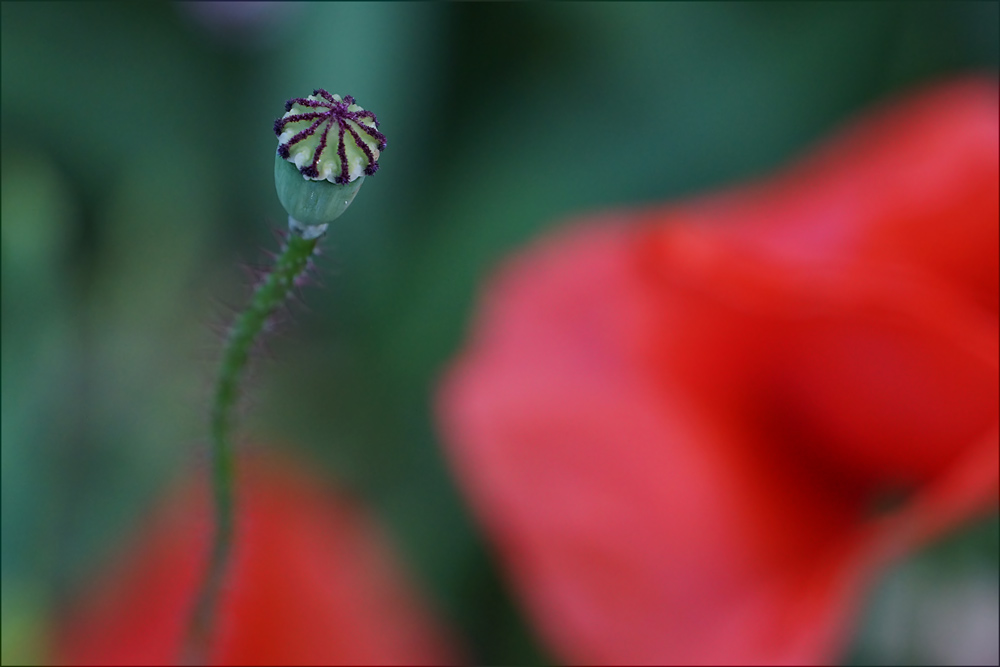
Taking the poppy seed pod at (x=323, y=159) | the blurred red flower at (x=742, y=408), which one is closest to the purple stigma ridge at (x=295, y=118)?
the poppy seed pod at (x=323, y=159)

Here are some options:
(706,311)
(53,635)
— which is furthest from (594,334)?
(53,635)

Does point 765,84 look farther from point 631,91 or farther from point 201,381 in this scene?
point 201,381

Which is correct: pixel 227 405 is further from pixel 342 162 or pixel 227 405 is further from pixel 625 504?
pixel 625 504

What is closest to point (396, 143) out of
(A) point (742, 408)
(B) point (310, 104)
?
(A) point (742, 408)

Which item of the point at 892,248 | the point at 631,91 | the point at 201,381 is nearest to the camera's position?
the point at 892,248

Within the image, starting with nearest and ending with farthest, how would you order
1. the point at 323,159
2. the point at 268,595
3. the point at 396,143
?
the point at 323,159
the point at 268,595
the point at 396,143

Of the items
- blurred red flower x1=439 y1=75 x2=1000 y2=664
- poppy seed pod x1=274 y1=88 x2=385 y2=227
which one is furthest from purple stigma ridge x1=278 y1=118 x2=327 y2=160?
blurred red flower x1=439 y1=75 x2=1000 y2=664
